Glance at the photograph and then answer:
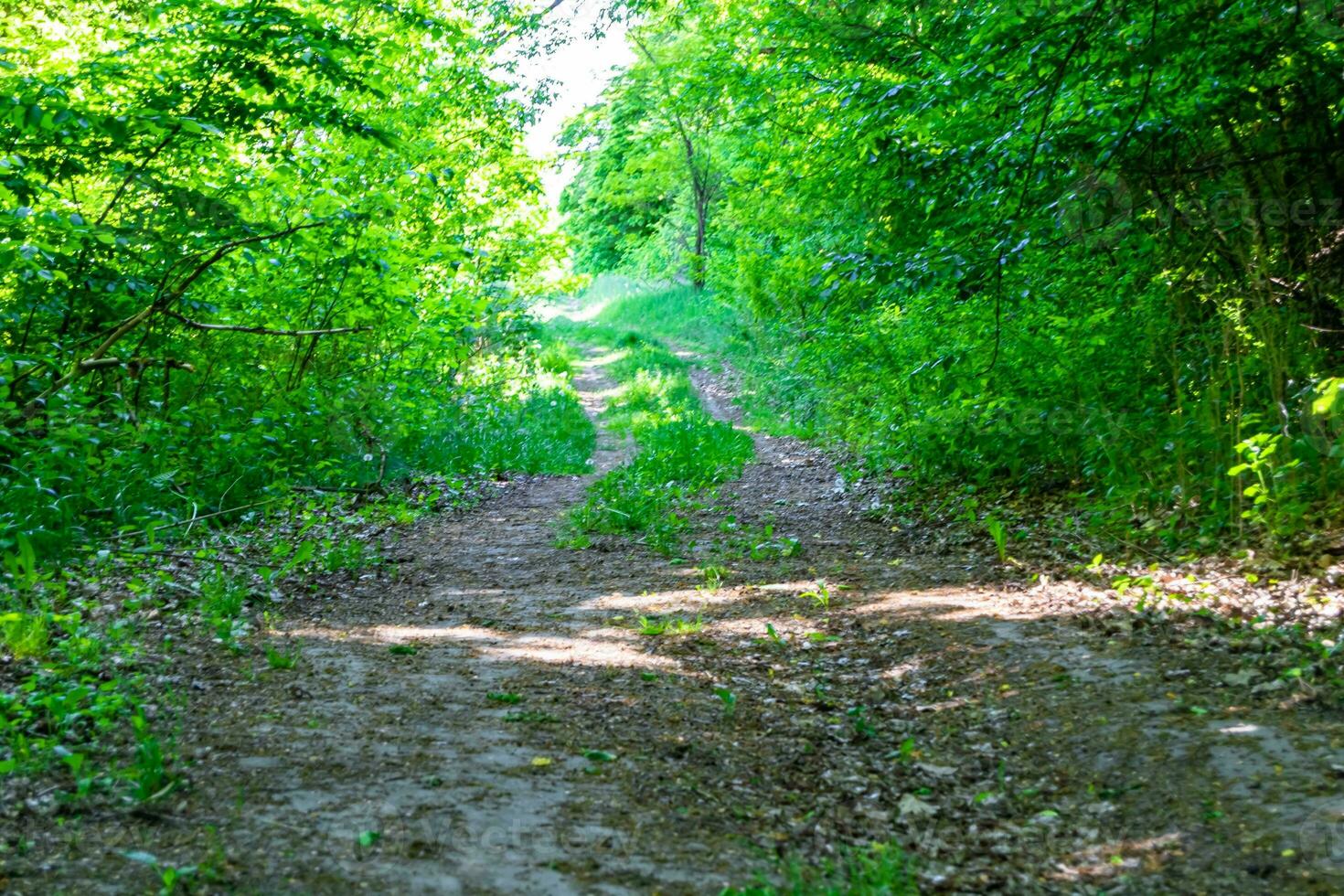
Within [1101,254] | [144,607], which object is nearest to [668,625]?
[144,607]

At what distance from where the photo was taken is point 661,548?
831 cm

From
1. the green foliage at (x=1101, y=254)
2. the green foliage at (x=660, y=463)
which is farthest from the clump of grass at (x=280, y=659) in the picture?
the green foliage at (x=1101, y=254)

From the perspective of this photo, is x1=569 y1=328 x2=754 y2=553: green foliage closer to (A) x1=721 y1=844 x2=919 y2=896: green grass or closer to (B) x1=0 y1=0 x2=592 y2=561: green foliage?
(B) x1=0 y1=0 x2=592 y2=561: green foliage

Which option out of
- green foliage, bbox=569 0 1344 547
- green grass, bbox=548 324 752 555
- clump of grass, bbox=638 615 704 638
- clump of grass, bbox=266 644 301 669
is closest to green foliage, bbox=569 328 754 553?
green grass, bbox=548 324 752 555

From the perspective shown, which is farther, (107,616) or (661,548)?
(661,548)

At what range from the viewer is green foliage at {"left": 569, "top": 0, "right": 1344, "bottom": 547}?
5.99 m

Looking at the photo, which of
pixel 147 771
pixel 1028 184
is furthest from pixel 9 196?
Result: pixel 1028 184

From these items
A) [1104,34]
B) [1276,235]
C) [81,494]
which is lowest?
[81,494]

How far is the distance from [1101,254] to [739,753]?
5.52 m

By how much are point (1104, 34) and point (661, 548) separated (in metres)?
4.88

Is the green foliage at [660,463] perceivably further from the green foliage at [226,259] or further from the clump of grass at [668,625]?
the clump of grass at [668,625]

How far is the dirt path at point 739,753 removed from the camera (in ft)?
10.0

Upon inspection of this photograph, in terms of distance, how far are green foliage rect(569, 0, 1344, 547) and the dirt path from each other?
1.53 meters

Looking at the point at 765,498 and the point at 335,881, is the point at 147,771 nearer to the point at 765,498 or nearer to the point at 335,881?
the point at 335,881
